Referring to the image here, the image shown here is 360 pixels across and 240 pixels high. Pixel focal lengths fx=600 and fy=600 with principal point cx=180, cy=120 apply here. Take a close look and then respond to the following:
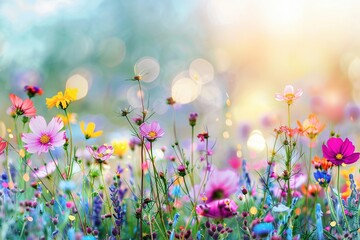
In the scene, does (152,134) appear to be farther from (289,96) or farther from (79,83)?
(79,83)

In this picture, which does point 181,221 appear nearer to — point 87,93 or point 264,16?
point 87,93

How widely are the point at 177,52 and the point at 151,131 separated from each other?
954 cm

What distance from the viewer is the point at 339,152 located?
1545 mm

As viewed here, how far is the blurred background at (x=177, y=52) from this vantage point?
6844mm

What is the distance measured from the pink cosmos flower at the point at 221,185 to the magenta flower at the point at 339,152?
0.30 metres

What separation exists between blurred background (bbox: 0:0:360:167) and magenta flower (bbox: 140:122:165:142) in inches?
143

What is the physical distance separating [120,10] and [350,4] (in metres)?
4.48

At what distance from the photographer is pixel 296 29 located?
9.23 m

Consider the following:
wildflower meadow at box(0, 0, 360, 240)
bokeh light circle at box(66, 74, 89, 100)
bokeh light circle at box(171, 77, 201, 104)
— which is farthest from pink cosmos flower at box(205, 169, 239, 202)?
bokeh light circle at box(66, 74, 89, 100)

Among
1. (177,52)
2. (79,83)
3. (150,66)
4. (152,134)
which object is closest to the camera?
(152,134)

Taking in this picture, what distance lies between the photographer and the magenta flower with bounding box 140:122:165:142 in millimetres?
1514

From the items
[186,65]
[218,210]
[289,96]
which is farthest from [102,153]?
[186,65]

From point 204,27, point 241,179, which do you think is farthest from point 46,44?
point 241,179

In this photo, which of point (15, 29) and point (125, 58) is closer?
point (15, 29)
